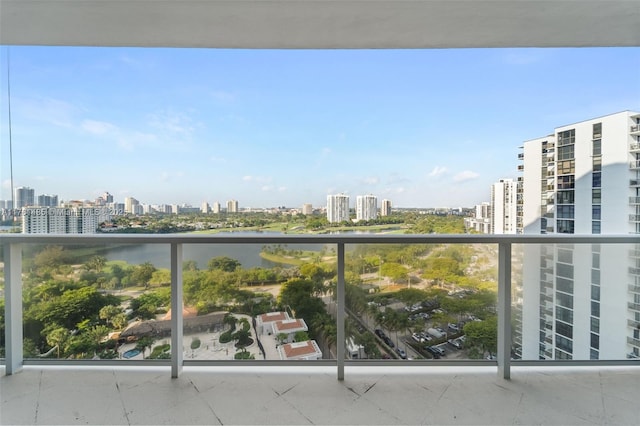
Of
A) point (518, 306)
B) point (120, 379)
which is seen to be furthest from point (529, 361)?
point (120, 379)

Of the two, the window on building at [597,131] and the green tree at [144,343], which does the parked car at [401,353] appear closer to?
the green tree at [144,343]

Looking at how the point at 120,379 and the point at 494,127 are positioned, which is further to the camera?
the point at 494,127

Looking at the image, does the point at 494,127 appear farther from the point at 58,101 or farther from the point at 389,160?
the point at 58,101

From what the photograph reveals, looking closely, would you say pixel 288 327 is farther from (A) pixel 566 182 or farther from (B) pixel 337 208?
(A) pixel 566 182

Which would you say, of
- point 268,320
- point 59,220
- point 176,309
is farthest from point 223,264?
point 59,220

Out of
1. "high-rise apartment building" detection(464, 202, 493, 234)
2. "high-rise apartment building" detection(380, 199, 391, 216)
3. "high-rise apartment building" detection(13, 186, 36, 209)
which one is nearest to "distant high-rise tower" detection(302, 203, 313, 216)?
"high-rise apartment building" detection(380, 199, 391, 216)
